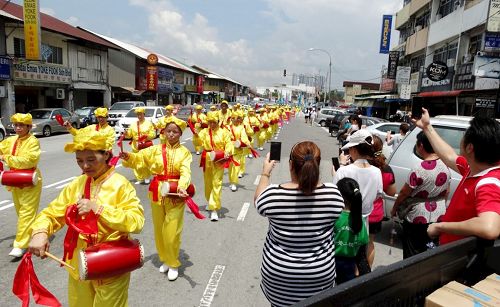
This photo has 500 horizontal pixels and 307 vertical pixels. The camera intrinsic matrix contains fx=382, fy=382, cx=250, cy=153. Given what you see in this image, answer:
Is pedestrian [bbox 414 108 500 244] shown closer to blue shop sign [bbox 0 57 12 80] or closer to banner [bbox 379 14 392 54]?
blue shop sign [bbox 0 57 12 80]

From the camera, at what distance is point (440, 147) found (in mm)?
3176

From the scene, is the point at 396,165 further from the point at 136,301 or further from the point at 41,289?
the point at 41,289

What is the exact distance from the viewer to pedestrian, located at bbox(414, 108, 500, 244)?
2.05 meters

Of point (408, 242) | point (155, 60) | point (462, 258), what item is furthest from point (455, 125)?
point (155, 60)

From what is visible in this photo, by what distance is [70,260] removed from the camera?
9.01ft

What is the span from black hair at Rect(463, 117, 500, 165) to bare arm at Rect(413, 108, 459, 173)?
0.76 metres

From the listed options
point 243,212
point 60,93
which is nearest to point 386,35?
point 60,93

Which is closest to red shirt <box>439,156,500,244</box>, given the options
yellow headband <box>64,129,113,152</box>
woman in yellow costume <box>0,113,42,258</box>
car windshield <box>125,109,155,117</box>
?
yellow headband <box>64,129,113,152</box>

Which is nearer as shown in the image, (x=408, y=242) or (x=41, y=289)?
(x=41, y=289)

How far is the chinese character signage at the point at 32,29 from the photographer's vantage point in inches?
781

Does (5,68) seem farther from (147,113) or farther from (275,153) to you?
(275,153)

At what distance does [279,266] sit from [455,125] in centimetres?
417

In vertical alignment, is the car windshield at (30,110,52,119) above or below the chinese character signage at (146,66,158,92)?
below

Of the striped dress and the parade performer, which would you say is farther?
the parade performer
